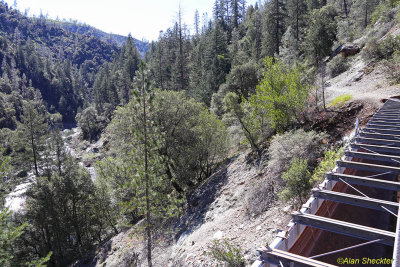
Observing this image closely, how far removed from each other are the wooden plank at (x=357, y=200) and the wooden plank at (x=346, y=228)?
2.42 ft

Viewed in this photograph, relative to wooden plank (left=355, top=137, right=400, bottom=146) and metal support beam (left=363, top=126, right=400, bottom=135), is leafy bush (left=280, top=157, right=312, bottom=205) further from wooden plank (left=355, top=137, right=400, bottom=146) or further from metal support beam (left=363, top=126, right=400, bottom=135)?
metal support beam (left=363, top=126, right=400, bottom=135)

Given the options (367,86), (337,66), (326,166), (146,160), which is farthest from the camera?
(337,66)

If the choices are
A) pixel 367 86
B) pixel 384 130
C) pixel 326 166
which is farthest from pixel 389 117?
pixel 367 86

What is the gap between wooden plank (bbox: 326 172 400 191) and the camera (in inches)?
171

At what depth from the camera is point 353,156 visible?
230 inches

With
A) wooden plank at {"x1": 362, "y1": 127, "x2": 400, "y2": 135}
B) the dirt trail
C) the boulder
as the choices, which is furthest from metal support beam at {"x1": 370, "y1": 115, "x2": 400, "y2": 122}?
the boulder

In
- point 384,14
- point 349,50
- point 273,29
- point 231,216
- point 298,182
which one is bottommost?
point 231,216

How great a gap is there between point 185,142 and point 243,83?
17562mm

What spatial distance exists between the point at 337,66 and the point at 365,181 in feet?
91.4

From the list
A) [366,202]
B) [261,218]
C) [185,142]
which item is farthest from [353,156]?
[185,142]

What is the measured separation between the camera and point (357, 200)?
396 centimetres

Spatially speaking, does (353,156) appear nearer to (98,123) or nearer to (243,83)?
(243,83)

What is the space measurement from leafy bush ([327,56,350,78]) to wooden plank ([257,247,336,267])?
2972 centimetres

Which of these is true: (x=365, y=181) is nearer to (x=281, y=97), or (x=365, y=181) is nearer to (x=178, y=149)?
(x=281, y=97)
